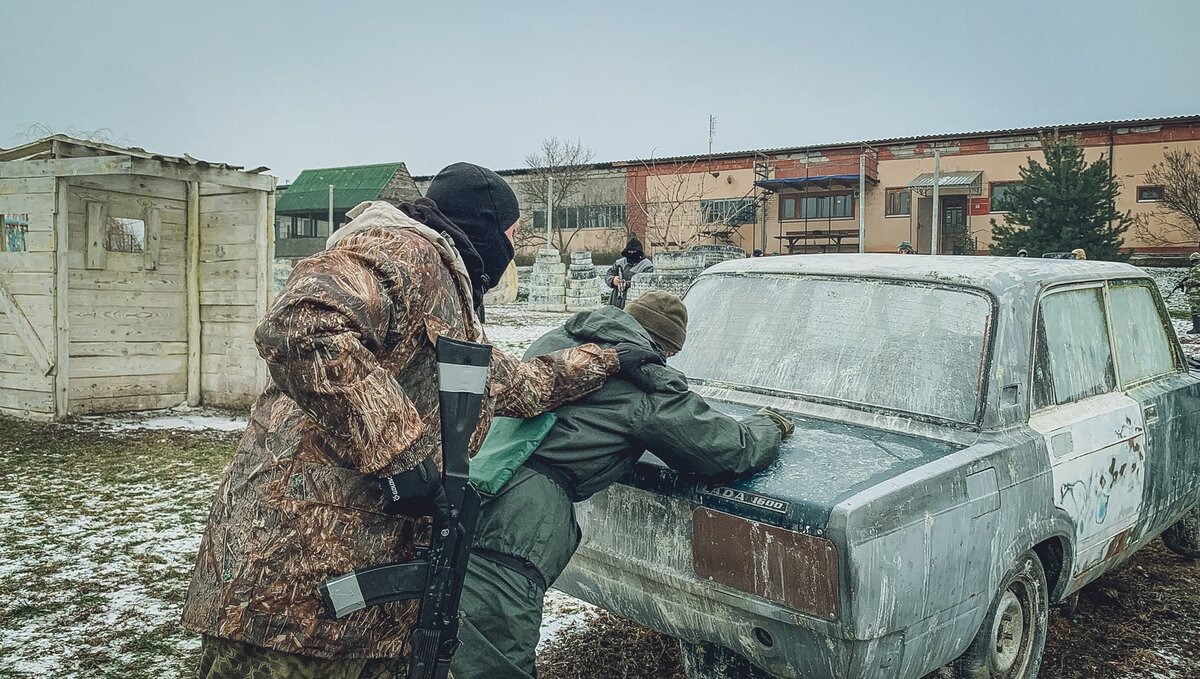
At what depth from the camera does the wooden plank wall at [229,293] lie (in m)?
10.0

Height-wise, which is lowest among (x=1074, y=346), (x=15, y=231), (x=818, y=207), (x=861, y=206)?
(x=1074, y=346)

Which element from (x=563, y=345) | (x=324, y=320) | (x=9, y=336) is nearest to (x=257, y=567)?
(x=324, y=320)

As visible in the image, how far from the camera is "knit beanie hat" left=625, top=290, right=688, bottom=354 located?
Result: 10.4 feet

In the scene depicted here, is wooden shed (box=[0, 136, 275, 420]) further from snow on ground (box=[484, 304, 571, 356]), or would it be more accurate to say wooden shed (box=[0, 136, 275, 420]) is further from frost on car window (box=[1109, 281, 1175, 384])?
frost on car window (box=[1109, 281, 1175, 384])

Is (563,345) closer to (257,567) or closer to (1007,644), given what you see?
(257,567)

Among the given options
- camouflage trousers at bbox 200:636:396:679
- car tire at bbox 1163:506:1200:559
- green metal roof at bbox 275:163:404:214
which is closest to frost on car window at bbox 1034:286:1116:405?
car tire at bbox 1163:506:1200:559

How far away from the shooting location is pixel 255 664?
2.10 m

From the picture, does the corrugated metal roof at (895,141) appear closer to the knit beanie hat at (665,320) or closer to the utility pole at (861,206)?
the utility pole at (861,206)

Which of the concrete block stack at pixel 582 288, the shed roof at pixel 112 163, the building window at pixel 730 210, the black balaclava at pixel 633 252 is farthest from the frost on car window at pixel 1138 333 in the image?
the building window at pixel 730 210

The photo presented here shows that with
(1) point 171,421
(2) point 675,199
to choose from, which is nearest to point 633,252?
(1) point 171,421

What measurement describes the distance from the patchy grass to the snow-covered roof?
3248mm

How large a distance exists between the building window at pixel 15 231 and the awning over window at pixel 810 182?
103 ft

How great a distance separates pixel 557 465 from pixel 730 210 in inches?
1470

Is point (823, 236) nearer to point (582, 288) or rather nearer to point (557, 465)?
point (582, 288)
